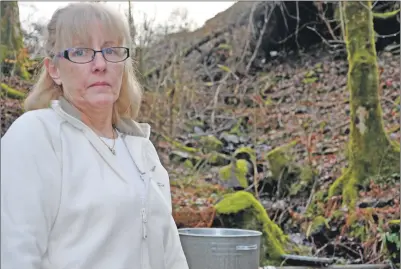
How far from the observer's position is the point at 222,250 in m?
3.16

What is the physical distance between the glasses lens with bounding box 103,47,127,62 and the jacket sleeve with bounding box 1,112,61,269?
0.35m

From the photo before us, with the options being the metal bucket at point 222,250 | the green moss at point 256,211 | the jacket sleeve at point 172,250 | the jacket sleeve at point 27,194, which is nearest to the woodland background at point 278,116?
the green moss at point 256,211

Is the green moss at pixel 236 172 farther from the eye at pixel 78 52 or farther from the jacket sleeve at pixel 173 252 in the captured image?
the eye at pixel 78 52

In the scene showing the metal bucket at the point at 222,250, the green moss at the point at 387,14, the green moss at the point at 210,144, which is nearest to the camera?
the metal bucket at the point at 222,250

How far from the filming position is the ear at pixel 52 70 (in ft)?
6.23

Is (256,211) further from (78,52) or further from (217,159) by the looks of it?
(78,52)

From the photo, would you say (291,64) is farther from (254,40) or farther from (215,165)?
(215,165)

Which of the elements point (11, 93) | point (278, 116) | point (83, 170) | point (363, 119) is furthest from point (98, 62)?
point (278, 116)

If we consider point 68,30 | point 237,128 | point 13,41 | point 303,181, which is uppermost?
point 13,41

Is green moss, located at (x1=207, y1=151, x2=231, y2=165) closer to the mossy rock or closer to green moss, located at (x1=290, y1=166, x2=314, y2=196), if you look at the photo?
the mossy rock

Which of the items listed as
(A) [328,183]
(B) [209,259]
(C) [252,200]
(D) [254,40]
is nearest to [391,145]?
(A) [328,183]

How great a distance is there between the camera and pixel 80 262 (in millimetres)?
1669

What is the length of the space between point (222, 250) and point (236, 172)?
14.0 feet

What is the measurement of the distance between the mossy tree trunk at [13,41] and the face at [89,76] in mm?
5113
